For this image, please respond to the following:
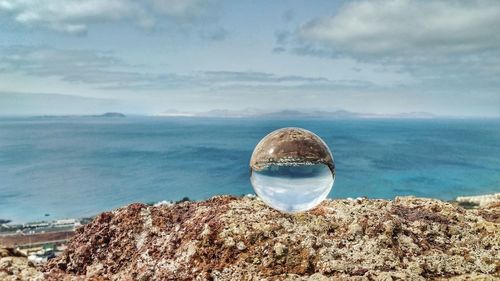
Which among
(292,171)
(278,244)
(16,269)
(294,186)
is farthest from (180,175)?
(278,244)

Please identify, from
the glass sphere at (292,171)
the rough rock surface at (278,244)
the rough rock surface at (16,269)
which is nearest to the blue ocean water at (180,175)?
the rough rock surface at (16,269)

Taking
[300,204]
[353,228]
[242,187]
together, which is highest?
[300,204]

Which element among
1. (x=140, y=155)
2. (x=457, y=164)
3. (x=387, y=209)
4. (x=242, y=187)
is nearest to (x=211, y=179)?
(x=242, y=187)

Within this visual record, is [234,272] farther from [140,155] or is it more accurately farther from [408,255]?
[140,155]

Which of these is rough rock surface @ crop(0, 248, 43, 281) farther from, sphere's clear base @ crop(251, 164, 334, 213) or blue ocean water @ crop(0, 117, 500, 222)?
blue ocean water @ crop(0, 117, 500, 222)

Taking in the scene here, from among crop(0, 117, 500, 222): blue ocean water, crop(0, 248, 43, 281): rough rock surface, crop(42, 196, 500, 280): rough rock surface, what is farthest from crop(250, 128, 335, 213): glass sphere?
crop(0, 117, 500, 222): blue ocean water

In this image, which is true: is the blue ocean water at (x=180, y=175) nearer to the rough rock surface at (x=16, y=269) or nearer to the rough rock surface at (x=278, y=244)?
the rough rock surface at (x=16, y=269)
